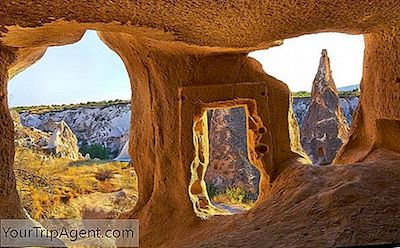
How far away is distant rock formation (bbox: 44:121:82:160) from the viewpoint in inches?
499

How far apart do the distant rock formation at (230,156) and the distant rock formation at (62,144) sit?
4.59 m

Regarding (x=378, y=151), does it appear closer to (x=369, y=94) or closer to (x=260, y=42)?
(x=369, y=94)

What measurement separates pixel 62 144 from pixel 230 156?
5.38 metres

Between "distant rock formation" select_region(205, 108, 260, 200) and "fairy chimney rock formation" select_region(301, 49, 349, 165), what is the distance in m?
1.62

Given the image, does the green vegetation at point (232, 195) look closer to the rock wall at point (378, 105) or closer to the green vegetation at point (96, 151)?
the rock wall at point (378, 105)

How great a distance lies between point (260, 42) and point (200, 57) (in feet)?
2.80

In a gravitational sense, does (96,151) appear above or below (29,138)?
below

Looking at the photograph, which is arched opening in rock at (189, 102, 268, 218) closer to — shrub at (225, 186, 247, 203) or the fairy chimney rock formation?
shrub at (225, 186, 247, 203)

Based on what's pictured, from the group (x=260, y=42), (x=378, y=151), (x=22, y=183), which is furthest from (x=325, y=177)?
(x=22, y=183)

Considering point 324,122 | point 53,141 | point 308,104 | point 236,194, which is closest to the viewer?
point 236,194

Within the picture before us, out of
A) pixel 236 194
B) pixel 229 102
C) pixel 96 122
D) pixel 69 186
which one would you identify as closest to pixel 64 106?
pixel 96 122

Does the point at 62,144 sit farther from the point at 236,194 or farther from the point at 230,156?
the point at 236,194

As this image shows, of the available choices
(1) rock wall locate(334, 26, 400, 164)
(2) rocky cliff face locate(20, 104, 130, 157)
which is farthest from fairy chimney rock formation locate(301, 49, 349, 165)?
(2) rocky cliff face locate(20, 104, 130, 157)

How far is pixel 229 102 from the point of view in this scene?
448 centimetres
